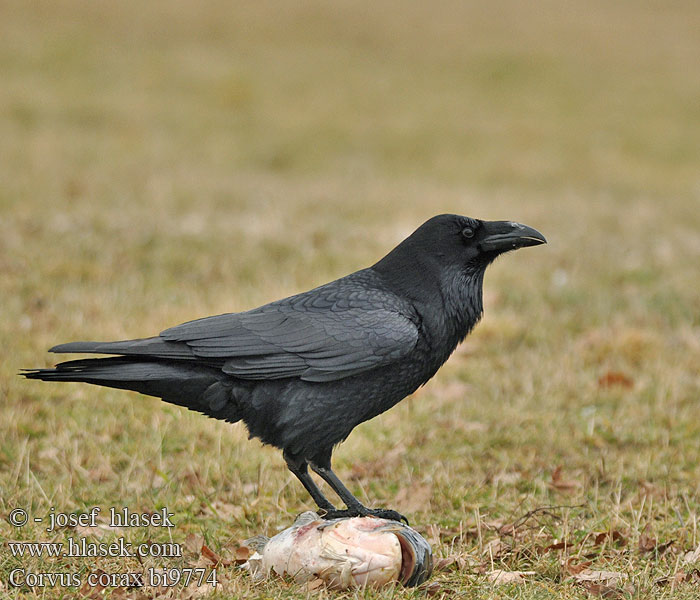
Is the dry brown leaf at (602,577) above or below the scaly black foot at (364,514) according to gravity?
below

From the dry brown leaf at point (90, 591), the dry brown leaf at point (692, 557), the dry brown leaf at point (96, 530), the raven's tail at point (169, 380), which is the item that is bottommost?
the dry brown leaf at point (692, 557)

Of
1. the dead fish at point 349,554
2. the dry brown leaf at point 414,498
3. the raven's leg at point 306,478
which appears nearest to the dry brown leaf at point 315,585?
the dead fish at point 349,554

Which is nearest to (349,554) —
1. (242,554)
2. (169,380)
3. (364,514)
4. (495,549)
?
(364,514)

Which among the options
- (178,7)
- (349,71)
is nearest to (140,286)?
(349,71)

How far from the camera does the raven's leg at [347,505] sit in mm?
3773

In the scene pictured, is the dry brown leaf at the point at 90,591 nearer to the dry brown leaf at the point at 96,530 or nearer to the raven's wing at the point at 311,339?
the dry brown leaf at the point at 96,530

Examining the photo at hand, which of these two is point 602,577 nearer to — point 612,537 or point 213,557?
point 612,537

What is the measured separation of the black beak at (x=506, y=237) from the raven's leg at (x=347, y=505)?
1166 millimetres

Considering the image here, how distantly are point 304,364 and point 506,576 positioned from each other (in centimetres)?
113

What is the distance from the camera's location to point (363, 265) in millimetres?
8664

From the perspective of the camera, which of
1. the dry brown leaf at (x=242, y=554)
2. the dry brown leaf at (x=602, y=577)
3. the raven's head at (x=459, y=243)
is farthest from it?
the raven's head at (x=459, y=243)

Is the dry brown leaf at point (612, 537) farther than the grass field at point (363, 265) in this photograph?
No

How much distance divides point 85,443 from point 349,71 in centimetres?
2110

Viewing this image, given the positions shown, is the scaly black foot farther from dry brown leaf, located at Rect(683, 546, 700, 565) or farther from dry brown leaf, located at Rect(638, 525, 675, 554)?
dry brown leaf, located at Rect(683, 546, 700, 565)
